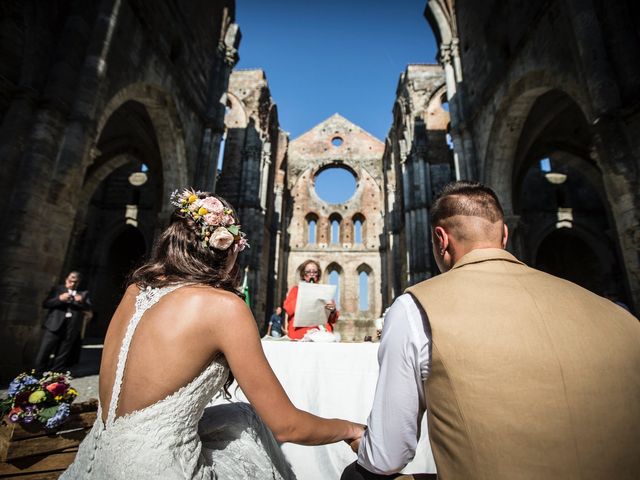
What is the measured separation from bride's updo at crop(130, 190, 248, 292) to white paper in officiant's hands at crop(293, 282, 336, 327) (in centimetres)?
159

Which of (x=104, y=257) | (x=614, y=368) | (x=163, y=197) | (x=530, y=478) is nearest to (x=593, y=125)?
(x=614, y=368)

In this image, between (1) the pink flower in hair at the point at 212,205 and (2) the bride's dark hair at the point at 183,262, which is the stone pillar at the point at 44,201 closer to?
(2) the bride's dark hair at the point at 183,262

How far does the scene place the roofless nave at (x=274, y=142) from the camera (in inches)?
175

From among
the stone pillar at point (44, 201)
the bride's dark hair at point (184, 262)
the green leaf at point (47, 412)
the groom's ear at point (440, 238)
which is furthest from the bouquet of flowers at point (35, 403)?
the stone pillar at point (44, 201)

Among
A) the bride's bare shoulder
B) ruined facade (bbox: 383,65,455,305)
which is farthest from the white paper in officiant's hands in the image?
ruined facade (bbox: 383,65,455,305)

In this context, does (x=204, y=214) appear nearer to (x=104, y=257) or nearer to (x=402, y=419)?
(x=402, y=419)

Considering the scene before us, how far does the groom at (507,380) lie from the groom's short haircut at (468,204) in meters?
0.22

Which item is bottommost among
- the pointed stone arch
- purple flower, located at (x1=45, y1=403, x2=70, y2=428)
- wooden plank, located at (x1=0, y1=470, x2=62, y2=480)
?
wooden plank, located at (x1=0, y1=470, x2=62, y2=480)

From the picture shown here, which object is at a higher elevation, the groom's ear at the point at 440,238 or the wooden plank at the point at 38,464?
the groom's ear at the point at 440,238

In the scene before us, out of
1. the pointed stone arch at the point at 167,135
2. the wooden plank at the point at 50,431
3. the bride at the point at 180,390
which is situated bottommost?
the wooden plank at the point at 50,431

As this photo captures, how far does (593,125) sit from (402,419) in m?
5.51

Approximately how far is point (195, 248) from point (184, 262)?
83mm

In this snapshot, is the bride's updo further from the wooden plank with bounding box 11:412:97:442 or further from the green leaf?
the wooden plank with bounding box 11:412:97:442

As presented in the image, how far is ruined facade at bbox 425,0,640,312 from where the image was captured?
4.30 metres
